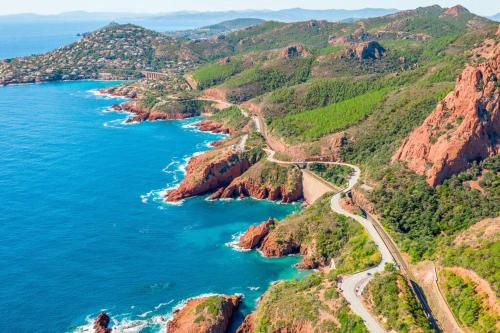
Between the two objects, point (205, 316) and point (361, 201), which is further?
point (361, 201)

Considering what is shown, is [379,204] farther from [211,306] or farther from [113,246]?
[113,246]

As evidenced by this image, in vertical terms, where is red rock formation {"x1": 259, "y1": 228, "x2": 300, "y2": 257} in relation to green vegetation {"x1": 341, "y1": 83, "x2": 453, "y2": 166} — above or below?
below

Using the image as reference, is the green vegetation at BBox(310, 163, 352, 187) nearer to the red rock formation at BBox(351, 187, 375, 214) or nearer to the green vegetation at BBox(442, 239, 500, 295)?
the red rock formation at BBox(351, 187, 375, 214)

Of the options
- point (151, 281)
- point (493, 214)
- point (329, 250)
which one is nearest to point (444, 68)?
point (493, 214)

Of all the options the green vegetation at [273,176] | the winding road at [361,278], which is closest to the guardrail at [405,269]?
the winding road at [361,278]

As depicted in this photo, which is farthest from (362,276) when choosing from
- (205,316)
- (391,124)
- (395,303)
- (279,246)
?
(391,124)

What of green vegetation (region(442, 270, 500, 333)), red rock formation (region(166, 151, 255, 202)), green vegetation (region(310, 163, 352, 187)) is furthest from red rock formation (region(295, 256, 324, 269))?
red rock formation (region(166, 151, 255, 202))
